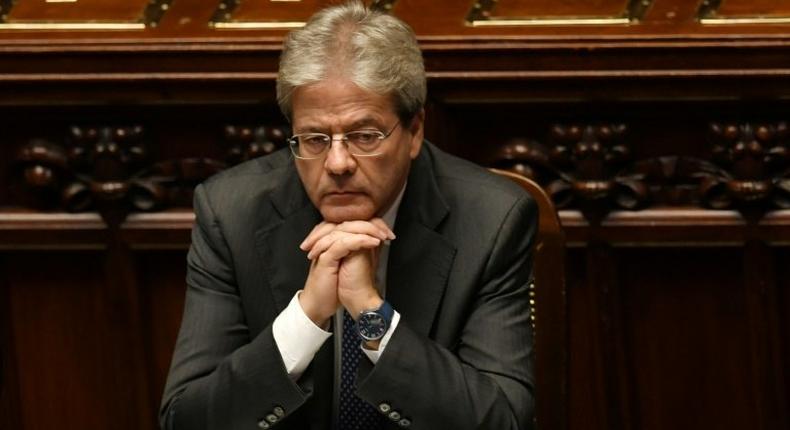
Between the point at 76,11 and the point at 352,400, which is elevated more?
the point at 76,11

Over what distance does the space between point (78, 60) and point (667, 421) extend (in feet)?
4.74

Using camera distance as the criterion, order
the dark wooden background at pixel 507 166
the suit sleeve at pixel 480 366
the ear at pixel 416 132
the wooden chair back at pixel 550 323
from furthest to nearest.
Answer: the dark wooden background at pixel 507 166 < the wooden chair back at pixel 550 323 < the ear at pixel 416 132 < the suit sleeve at pixel 480 366

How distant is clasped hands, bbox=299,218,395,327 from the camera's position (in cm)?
239

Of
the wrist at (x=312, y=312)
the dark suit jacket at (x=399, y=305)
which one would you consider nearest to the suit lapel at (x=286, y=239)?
the dark suit jacket at (x=399, y=305)

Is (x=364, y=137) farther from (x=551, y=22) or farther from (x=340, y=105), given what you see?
(x=551, y=22)

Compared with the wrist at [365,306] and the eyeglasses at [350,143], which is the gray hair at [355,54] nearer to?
the eyeglasses at [350,143]

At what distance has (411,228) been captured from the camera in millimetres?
2539

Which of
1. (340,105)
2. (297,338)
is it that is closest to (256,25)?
(340,105)

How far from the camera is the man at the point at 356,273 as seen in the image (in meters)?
2.36

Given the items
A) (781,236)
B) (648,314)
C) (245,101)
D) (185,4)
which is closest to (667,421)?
(648,314)

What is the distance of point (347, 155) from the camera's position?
2387 millimetres

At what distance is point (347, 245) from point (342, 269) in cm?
4

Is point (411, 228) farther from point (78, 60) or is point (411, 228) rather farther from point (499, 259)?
point (78, 60)

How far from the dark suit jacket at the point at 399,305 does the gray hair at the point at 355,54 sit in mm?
255
